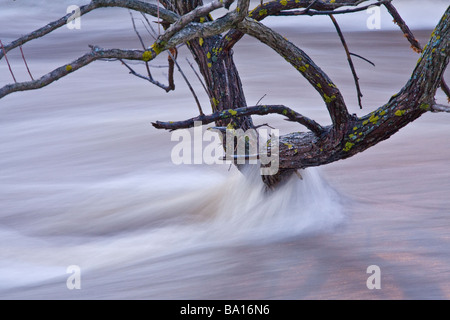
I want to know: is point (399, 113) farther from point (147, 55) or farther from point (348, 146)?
Answer: point (147, 55)

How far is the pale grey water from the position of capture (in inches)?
65.8

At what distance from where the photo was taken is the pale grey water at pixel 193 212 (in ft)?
5.48

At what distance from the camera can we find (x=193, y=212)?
236 centimetres

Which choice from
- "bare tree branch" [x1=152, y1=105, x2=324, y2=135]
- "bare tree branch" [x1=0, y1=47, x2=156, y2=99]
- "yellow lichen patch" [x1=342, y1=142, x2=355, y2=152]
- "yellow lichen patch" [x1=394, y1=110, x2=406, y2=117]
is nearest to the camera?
"bare tree branch" [x1=0, y1=47, x2=156, y2=99]

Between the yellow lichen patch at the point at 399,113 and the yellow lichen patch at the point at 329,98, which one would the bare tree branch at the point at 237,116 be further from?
the yellow lichen patch at the point at 399,113

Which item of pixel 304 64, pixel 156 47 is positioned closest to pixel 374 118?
pixel 304 64

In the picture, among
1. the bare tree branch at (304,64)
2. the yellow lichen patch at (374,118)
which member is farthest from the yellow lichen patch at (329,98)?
the yellow lichen patch at (374,118)

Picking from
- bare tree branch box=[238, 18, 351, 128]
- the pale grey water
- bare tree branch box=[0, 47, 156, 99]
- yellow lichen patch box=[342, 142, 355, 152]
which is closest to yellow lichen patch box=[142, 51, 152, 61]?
bare tree branch box=[0, 47, 156, 99]

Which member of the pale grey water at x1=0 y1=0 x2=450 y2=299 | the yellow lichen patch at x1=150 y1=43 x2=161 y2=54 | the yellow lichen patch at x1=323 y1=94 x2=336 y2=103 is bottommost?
the pale grey water at x1=0 y1=0 x2=450 y2=299

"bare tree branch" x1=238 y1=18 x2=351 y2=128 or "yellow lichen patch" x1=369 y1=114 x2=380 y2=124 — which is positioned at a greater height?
"bare tree branch" x1=238 y1=18 x2=351 y2=128

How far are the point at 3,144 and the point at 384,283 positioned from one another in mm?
2574

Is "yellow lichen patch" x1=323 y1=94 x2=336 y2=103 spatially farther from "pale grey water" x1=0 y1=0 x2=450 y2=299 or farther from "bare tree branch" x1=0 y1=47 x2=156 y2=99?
"bare tree branch" x1=0 y1=47 x2=156 y2=99

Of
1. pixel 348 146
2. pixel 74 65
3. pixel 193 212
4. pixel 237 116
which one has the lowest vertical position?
pixel 193 212

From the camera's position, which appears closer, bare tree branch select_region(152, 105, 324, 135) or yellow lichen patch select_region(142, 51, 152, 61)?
yellow lichen patch select_region(142, 51, 152, 61)
